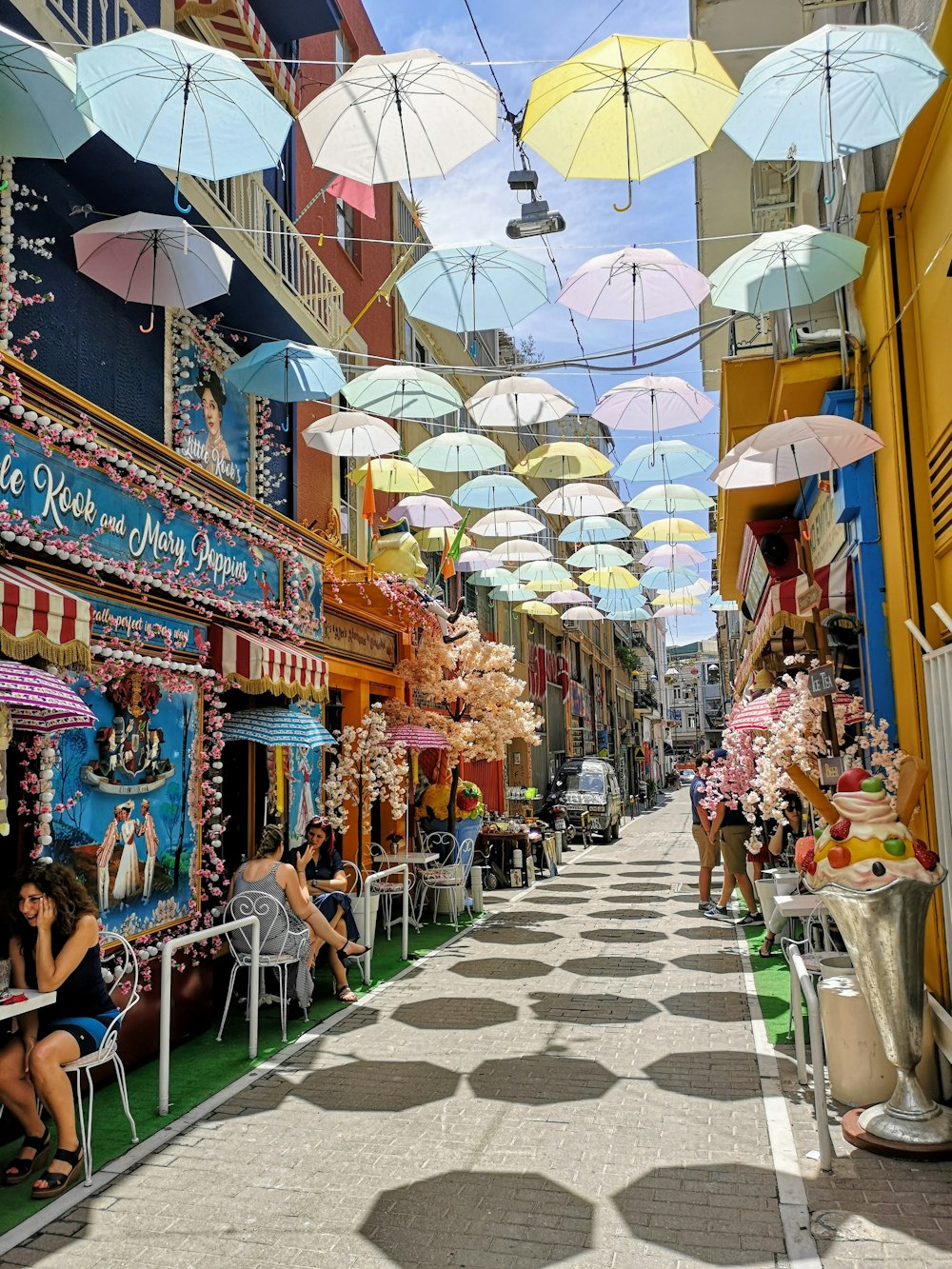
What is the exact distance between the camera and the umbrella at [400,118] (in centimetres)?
632

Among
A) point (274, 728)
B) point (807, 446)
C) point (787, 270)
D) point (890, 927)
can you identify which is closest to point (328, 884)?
point (274, 728)

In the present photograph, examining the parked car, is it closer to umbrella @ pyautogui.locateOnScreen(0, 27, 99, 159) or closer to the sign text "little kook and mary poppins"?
the sign text "little kook and mary poppins"

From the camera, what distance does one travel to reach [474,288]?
8.62m

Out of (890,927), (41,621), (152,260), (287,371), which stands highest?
(152,260)

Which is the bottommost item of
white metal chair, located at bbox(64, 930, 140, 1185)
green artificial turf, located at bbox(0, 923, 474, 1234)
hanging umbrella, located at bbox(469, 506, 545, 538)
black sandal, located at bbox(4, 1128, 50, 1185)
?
green artificial turf, located at bbox(0, 923, 474, 1234)

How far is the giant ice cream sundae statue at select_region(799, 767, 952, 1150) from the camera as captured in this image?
5.22 meters

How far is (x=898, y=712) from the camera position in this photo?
285 inches

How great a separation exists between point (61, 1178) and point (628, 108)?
6.82 metres

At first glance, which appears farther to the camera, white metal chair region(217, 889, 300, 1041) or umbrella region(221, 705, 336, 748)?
umbrella region(221, 705, 336, 748)

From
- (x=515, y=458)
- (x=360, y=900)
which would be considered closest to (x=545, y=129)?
(x=360, y=900)

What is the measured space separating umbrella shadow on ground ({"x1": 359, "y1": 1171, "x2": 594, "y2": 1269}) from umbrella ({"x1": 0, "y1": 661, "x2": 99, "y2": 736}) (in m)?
3.12

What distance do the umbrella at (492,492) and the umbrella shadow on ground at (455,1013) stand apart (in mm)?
8173

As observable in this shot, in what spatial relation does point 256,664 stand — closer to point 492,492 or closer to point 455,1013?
point 455,1013

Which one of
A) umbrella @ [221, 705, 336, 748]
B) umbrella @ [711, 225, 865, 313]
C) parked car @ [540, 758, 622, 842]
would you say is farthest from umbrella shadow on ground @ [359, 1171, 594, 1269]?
parked car @ [540, 758, 622, 842]
